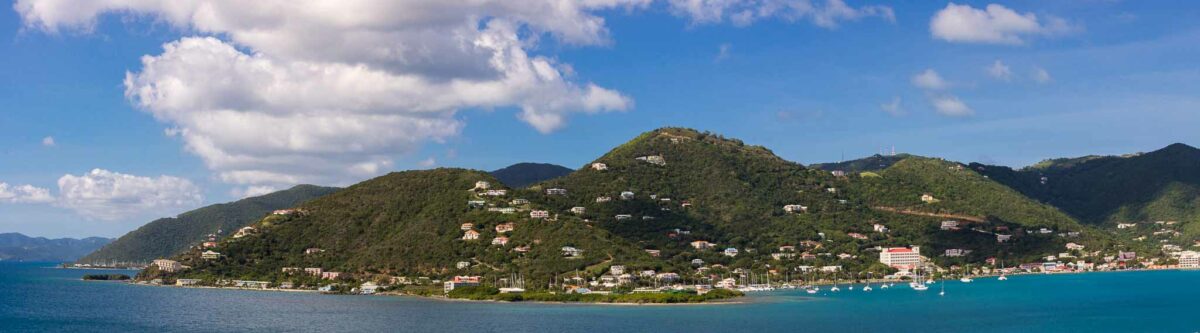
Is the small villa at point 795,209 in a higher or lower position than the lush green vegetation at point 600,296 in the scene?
higher

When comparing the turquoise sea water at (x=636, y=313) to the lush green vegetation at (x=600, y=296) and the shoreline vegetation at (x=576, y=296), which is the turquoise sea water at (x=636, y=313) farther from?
the lush green vegetation at (x=600, y=296)

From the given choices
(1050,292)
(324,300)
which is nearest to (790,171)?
(1050,292)

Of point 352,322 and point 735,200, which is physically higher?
point 735,200

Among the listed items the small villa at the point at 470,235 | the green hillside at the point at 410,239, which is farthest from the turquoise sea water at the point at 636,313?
the small villa at the point at 470,235

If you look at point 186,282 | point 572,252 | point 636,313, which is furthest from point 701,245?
point 186,282

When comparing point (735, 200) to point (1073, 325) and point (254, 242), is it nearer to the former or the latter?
point (254, 242)

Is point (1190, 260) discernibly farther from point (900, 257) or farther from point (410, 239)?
point (410, 239)

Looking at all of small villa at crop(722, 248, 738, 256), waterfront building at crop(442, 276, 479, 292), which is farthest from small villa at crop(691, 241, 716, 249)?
waterfront building at crop(442, 276, 479, 292)
